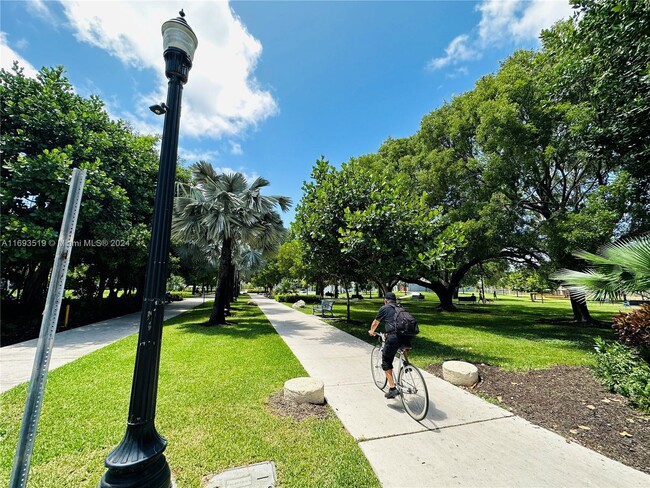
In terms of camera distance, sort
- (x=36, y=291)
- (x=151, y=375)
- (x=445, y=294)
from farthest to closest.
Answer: (x=445, y=294)
(x=36, y=291)
(x=151, y=375)

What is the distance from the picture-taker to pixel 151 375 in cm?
237

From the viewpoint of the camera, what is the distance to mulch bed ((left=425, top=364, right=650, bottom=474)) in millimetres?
3548

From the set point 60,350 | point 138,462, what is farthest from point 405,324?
point 60,350

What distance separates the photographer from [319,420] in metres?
4.12

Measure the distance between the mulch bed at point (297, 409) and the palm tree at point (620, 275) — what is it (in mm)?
5336

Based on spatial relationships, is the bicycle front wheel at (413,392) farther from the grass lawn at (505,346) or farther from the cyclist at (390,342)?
the grass lawn at (505,346)

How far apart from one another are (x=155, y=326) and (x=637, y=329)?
7935 mm

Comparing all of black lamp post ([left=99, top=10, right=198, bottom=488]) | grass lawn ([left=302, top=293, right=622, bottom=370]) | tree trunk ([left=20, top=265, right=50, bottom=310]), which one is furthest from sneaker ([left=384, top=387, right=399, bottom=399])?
tree trunk ([left=20, top=265, right=50, bottom=310])

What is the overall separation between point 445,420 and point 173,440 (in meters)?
3.72

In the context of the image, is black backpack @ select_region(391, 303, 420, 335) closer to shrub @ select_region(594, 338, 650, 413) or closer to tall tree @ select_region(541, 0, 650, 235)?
shrub @ select_region(594, 338, 650, 413)

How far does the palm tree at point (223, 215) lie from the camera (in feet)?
43.4

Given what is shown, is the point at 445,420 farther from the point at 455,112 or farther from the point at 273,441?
the point at 455,112

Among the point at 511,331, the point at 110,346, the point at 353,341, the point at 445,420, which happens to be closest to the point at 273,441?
the point at 445,420

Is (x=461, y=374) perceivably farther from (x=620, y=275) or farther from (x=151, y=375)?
(x=151, y=375)
